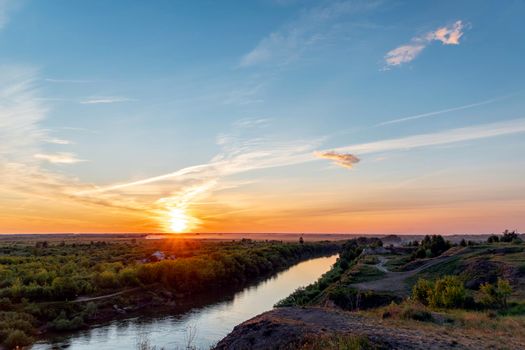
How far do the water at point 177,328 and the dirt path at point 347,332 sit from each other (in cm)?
840

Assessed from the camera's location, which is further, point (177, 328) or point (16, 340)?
point (177, 328)

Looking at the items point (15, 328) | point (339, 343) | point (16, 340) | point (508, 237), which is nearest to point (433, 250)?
point (508, 237)

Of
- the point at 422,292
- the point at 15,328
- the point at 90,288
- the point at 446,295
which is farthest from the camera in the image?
the point at 90,288

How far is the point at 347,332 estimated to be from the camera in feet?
52.0

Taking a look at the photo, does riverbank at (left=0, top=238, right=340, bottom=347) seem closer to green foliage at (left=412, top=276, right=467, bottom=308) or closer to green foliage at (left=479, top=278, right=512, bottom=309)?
green foliage at (left=412, top=276, right=467, bottom=308)

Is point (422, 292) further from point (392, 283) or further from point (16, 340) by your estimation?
point (16, 340)

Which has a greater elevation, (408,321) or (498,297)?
(498,297)

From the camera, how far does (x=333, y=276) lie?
55.2 m

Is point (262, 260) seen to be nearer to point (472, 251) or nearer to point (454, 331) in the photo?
point (472, 251)

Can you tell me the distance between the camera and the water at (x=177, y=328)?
3200 centimetres

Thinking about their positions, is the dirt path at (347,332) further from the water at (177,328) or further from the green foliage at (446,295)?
the green foliage at (446,295)

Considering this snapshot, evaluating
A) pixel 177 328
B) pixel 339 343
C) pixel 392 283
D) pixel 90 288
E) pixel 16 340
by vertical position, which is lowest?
pixel 177 328

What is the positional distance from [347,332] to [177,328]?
80.7ft

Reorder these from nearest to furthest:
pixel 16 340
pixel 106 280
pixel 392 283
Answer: pixel 16 340 → pixel 392 283 → pixel 106 280
